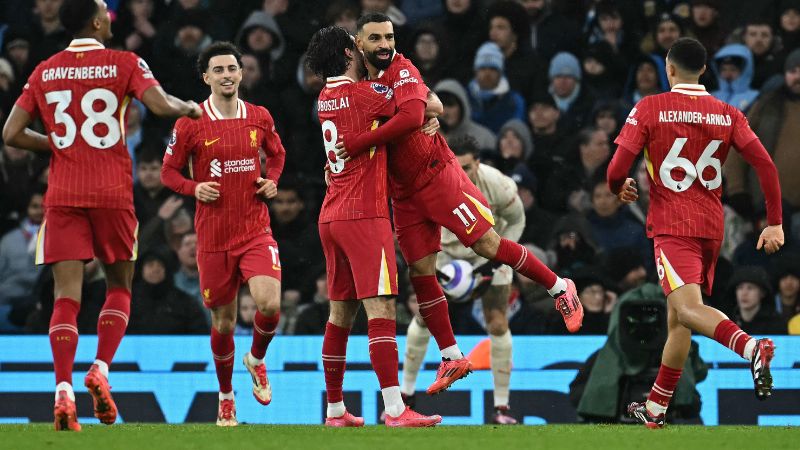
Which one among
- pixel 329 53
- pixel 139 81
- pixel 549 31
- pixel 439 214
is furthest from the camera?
pixel 549 31

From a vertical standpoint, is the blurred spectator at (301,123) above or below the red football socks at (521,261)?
above

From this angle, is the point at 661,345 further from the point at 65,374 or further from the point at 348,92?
the point at 65,374

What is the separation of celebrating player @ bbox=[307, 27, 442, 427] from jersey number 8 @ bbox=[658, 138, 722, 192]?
5.24 ft

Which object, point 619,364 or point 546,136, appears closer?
point 619,364

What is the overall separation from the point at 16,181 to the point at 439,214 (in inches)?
243

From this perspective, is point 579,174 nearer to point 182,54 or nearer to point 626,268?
point 626,268

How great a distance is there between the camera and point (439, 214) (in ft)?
25.7

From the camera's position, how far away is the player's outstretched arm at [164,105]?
711 centimetres

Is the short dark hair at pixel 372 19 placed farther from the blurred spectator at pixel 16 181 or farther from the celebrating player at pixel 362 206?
the blurred spectator at pixel 16 181

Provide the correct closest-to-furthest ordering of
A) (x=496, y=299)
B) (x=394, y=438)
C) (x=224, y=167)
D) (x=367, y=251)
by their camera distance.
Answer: (x=394, y=438) → (x=367, y=251) → (x=224, y=167) → (x=496, y=299)

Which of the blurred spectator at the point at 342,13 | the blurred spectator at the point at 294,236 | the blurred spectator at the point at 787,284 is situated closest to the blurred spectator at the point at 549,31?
the blurred spectator at the point at 342,13

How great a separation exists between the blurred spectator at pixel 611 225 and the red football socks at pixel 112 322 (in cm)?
549

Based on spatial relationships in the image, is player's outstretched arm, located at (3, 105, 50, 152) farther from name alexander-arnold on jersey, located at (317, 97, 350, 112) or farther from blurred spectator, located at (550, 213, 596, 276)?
blurred spectator, located at (550, 213, 596, 276)

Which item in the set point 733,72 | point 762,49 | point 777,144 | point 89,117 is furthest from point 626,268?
point 89,117
